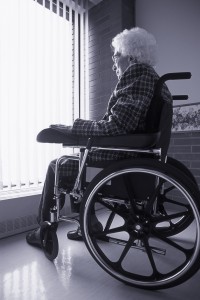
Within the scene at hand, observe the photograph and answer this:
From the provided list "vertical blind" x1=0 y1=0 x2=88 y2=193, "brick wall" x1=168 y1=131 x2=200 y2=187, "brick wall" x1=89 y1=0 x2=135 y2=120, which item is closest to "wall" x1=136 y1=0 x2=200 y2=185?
"brick wall" x1=168 y1=131 x2=200 y2=187

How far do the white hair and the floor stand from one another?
1.14m

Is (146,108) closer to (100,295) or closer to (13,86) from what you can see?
(100,295)

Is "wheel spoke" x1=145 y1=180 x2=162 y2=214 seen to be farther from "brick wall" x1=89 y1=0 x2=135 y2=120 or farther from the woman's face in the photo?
"brick wall" x1=89 y1=0 x2=135 y2=120

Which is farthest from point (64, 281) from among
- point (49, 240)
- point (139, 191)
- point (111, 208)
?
point (139, 191)

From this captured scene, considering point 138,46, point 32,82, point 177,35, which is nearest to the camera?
point 138,46

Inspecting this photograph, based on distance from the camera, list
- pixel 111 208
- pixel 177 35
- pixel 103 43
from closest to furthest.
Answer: pixel 111 208 → pixel 177 35 → pixel 103 43

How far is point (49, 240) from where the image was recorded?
1.44 metres

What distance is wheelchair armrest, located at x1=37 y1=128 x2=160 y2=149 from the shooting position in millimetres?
1081

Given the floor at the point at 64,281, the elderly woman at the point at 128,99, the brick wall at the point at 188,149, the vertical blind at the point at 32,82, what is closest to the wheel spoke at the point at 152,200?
the elderly woman at the point at 128,99

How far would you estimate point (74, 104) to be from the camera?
2.81m

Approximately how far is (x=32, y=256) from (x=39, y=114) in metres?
1.26

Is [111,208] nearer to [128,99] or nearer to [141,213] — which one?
[141,213]

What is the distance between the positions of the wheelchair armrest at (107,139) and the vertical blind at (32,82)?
3.18ft

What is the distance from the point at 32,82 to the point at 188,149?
1634 millimetres
